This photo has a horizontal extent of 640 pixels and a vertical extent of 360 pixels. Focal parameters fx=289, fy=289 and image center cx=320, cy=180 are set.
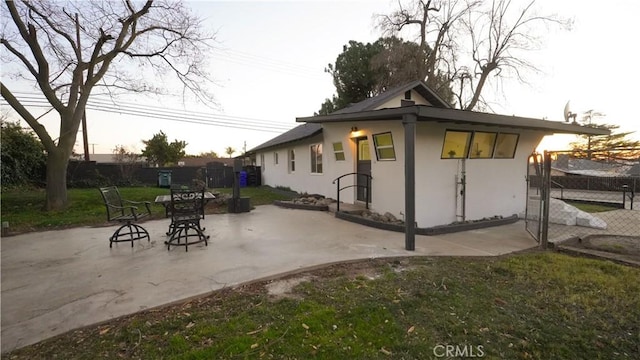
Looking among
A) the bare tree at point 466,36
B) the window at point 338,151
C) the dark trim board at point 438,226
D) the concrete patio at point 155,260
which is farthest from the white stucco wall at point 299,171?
the bare tree at point 466,36

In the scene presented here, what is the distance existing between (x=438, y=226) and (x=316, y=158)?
568 cm

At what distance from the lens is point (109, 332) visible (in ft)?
8.00

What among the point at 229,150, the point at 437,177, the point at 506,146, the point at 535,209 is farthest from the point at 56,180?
the point at 229,150

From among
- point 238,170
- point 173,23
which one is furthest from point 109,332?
point 173,23

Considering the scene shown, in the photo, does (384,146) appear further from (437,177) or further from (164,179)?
(164,179)

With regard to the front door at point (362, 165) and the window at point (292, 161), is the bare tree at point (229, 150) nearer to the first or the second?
the window at point (292, 161)

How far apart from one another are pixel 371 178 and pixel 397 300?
16.1 ft

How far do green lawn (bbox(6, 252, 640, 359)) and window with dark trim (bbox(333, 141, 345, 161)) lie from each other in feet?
19.3

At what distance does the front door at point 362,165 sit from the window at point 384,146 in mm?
728

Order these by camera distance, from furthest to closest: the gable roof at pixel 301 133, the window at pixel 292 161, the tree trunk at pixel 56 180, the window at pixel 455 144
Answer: the window at pixel 292 161 < the gable roof at pixel 301 133 < the tree trunk at pixel 56 180 < the window at pixel 455 144

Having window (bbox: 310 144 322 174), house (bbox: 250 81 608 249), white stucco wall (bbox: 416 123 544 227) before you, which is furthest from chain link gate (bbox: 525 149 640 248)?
window (bbox: 310 144 322 174)

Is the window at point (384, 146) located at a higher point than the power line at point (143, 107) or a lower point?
lower

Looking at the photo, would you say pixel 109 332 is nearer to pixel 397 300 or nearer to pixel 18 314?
pixel 18 314

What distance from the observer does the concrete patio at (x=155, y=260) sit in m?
2.84
